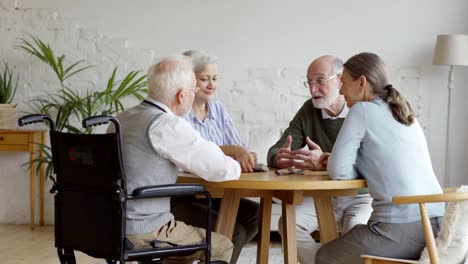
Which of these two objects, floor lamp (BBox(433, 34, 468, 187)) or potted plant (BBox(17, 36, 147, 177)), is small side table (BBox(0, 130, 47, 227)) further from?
floor lamp (BBox(433, 34, 468, 187))

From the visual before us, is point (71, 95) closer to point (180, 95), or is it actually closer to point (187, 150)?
point (180, 95)

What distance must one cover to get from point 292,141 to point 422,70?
2.88 m

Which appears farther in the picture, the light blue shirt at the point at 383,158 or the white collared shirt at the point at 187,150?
the light blue shirt at the point at 383,158

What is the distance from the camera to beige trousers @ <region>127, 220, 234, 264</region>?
3.20 m

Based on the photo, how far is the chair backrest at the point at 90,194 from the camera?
9.95 ft

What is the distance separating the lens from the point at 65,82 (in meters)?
7.21

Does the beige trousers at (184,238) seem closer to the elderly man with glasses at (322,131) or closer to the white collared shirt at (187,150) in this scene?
the white collared shirt at (187,150)

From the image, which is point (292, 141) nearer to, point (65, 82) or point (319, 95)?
point (319, 95)

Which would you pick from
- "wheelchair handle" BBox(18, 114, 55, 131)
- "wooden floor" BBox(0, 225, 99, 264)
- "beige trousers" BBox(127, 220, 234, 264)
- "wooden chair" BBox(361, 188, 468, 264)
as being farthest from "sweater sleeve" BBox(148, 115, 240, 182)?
"wooden floor" BBox(0, 225, 99, 264)

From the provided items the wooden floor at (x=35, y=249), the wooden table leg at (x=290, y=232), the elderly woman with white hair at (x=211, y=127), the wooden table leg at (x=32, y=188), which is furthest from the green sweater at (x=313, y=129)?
the wooden table leg at (x=32, y=188)

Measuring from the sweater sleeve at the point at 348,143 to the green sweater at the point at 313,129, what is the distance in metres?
0.98

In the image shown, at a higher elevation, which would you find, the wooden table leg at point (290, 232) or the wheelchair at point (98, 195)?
the wheelchair at point (98, 195)

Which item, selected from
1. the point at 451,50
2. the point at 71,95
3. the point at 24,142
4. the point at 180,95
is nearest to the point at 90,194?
the point at 180,95

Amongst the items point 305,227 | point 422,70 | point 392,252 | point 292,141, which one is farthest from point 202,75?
point 422,70
